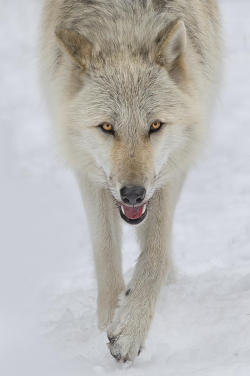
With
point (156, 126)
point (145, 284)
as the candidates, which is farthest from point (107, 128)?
point (145, 284)

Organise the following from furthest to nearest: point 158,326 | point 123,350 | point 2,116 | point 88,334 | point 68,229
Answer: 1. point 2,116
2. point 68,229
3. point 88,334
4. point 158,326
5. point 123,350

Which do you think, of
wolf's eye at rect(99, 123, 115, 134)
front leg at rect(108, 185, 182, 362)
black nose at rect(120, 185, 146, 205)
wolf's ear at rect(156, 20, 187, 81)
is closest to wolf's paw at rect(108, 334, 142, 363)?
front leg at rect(108, 185, 182, 362)

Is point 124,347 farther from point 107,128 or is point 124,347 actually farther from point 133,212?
point 107,128

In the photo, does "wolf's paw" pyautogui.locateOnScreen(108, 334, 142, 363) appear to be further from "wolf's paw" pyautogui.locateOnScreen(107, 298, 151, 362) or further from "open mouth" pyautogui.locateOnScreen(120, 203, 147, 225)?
"open mouth" pyautogui.locateOnScreen(120, 203, 147, 225)

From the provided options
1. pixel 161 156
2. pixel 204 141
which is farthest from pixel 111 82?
pixel 204 141

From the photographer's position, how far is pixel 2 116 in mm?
10484

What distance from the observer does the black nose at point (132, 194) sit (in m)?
4.09

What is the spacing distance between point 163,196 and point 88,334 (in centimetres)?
115

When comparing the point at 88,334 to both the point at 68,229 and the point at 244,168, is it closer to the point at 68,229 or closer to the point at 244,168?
the point at 68,229

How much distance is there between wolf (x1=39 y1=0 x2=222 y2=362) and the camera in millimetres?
4336

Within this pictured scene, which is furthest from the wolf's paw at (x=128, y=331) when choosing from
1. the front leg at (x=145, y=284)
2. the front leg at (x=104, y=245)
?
the front leg at (x=104, y=245)

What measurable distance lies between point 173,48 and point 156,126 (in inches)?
22.2

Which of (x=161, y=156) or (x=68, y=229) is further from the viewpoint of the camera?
(x=68, y=229)

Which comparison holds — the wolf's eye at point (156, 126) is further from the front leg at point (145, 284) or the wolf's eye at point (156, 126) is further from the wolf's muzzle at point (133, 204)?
the front leg at point (145, 284)
